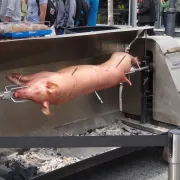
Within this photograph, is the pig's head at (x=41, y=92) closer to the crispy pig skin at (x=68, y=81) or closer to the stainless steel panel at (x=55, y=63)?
the crispy pig skin at (x=68, y=81)

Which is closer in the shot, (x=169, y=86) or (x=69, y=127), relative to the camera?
(x=169, y=86)

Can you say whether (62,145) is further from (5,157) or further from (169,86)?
(169,86)

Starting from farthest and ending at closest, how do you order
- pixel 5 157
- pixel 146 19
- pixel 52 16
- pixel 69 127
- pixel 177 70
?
1. pixel 146 19
2. pixel 52 16
3. pixel 69 127
4. pixel 177 70
5. pixel 5 157

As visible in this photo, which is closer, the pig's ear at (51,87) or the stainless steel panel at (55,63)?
the pig's ear at (51,87)

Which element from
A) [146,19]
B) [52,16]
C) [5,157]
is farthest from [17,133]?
[146,19]

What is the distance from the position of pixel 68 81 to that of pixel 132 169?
1.18 meters

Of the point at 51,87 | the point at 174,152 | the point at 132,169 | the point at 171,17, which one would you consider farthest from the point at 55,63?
the point at 171,17

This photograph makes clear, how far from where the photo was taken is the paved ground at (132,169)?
3676 mm

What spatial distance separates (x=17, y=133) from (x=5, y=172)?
59 centimetres


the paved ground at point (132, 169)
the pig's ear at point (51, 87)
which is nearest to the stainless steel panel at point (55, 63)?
the pig's ear at point (51, 87)

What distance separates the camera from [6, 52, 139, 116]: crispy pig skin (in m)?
2.97

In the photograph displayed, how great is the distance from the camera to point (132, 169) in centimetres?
384

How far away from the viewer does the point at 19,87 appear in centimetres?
297

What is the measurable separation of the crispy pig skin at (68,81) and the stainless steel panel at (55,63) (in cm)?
26
